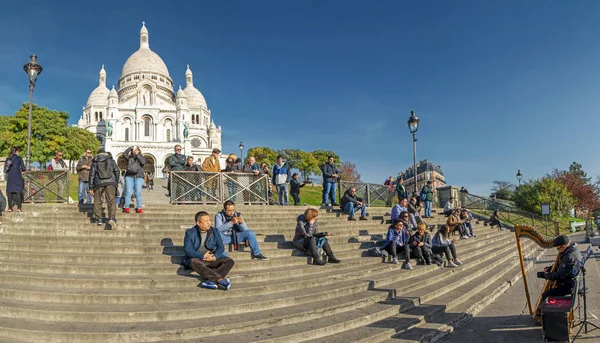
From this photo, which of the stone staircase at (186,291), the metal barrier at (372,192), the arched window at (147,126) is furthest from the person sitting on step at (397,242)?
the arched window at (147,126)

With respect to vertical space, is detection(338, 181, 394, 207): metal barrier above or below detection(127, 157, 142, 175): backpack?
below

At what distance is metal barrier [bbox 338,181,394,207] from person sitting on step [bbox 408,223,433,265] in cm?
677

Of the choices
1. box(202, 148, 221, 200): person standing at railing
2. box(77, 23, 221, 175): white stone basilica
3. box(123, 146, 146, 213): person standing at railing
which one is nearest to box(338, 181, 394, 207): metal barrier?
box(202, 148, 221, 200): person standing at railing

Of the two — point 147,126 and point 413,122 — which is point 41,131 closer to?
point 147,126

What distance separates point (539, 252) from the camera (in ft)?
47.8

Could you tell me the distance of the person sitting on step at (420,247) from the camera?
27.7 feet

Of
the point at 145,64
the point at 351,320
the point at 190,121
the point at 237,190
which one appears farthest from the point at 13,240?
the point at 145,64

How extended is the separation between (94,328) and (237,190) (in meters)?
7.41

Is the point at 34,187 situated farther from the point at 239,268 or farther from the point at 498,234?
the point at 498,234

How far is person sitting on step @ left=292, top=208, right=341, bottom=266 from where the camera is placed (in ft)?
23.4

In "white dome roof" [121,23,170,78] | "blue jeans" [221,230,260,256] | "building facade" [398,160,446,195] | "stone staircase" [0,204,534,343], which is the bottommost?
"stone staircase" [0,204,534,343]

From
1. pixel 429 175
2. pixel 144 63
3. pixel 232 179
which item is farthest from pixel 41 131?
pixel 429 175

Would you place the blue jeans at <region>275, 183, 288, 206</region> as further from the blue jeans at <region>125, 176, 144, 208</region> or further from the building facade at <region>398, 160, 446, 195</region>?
the building facade at <region>398, 160, 446, 195</region>

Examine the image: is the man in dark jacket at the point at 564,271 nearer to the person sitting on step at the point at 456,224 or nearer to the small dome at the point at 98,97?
the person sitting on step at the point at 456,224
